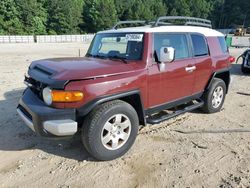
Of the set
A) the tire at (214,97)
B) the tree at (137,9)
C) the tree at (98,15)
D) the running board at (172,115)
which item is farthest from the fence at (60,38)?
the running board at (172,115)

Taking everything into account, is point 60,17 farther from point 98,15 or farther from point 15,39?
point 15,39

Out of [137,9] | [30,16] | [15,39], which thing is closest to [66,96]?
[15,39]

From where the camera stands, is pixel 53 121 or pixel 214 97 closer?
pixel 53 121

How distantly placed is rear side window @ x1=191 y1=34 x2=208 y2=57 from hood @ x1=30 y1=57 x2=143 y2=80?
169 centimetres

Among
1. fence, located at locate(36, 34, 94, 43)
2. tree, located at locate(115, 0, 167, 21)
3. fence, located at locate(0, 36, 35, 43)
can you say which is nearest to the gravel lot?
fence, located at locate(0, 36, 35, 43)

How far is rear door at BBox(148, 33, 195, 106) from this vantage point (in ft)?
14.3

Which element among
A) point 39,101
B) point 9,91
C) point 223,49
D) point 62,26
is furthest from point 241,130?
point 62,26

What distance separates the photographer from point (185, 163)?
12.9ft

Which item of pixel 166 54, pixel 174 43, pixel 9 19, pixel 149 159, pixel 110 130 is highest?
pixel 9 19

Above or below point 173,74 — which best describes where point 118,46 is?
above

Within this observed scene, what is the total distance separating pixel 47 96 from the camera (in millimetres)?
3607

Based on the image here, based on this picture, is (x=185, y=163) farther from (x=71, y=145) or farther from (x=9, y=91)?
(x=9, y=91)

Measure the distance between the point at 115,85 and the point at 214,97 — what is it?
10.1 ft

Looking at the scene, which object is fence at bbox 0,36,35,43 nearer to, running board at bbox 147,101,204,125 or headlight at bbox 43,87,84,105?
running board at bbox 147,101,204,125
